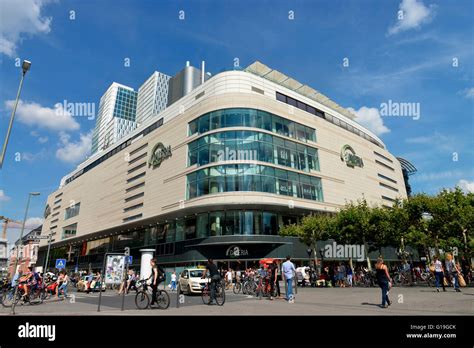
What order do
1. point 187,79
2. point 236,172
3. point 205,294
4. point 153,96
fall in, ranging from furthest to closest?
point 153,96
point 187,79
point 236,172
point 205,294

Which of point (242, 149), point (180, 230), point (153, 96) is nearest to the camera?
point (242, 149)

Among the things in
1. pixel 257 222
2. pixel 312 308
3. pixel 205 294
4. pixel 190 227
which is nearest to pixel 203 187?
pixel 190 227

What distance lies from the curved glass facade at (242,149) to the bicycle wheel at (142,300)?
82.5 ft

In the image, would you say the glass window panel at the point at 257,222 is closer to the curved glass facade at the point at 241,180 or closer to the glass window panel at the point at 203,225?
the curved glass facade at the point at 241,180

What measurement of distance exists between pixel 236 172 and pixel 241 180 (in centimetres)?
108

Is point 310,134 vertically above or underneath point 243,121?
above

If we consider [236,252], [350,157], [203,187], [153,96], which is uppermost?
[153,96]

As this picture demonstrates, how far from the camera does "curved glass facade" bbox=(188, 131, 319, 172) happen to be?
122ft

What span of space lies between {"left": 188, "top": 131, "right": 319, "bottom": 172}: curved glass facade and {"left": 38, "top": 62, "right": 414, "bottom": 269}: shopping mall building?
0.41 ft

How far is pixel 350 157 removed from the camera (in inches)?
2000

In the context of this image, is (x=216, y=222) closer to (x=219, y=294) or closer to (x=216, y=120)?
(x=216, y=120)
